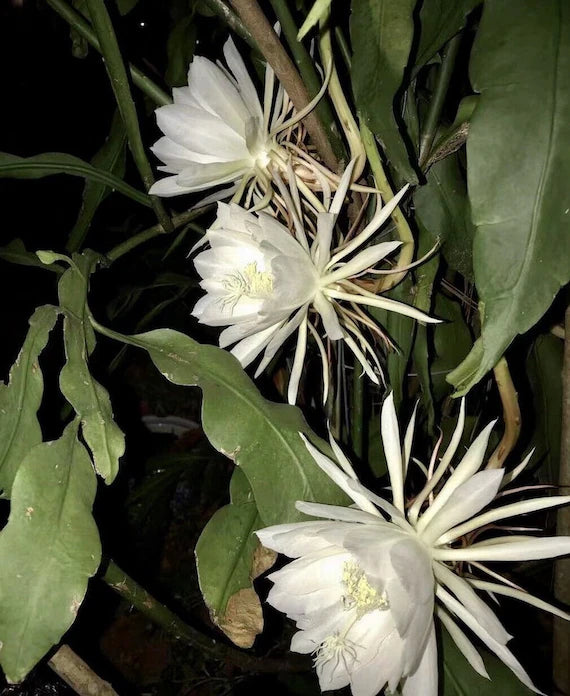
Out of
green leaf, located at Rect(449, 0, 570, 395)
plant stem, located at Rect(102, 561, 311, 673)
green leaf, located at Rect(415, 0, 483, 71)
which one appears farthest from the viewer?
plant stem, located at Rect(102, 561, 311, 673)

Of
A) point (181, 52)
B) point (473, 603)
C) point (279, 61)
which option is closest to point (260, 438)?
point (473, 603)

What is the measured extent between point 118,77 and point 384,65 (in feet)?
0.96

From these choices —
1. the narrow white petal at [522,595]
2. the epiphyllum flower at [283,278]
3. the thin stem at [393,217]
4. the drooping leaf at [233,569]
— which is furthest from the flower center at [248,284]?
the narrow white petal at [522,595]

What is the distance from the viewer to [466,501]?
0.47 meters

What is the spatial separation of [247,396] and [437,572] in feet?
0.73

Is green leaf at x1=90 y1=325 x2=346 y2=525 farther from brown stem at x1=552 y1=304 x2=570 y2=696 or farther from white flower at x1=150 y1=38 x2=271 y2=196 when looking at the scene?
brown stem at x1=552 y1=304 x2=570 y2=696

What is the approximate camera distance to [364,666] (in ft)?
1.65

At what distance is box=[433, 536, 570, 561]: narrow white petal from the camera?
1.53 feet

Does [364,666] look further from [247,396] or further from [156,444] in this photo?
[156,444]

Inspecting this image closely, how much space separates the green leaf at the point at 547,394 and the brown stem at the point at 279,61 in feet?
1.52

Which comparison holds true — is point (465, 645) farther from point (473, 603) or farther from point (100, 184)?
point (100, 184)

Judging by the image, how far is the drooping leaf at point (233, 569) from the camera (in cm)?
56

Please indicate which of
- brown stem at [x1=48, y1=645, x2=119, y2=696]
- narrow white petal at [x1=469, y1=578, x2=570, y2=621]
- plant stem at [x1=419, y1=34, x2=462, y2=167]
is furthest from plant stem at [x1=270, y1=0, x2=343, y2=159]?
brown stem at [x1=48, y1=645, x2=119, y2=696]

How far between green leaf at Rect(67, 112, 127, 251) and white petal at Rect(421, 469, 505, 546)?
1.89 feet
